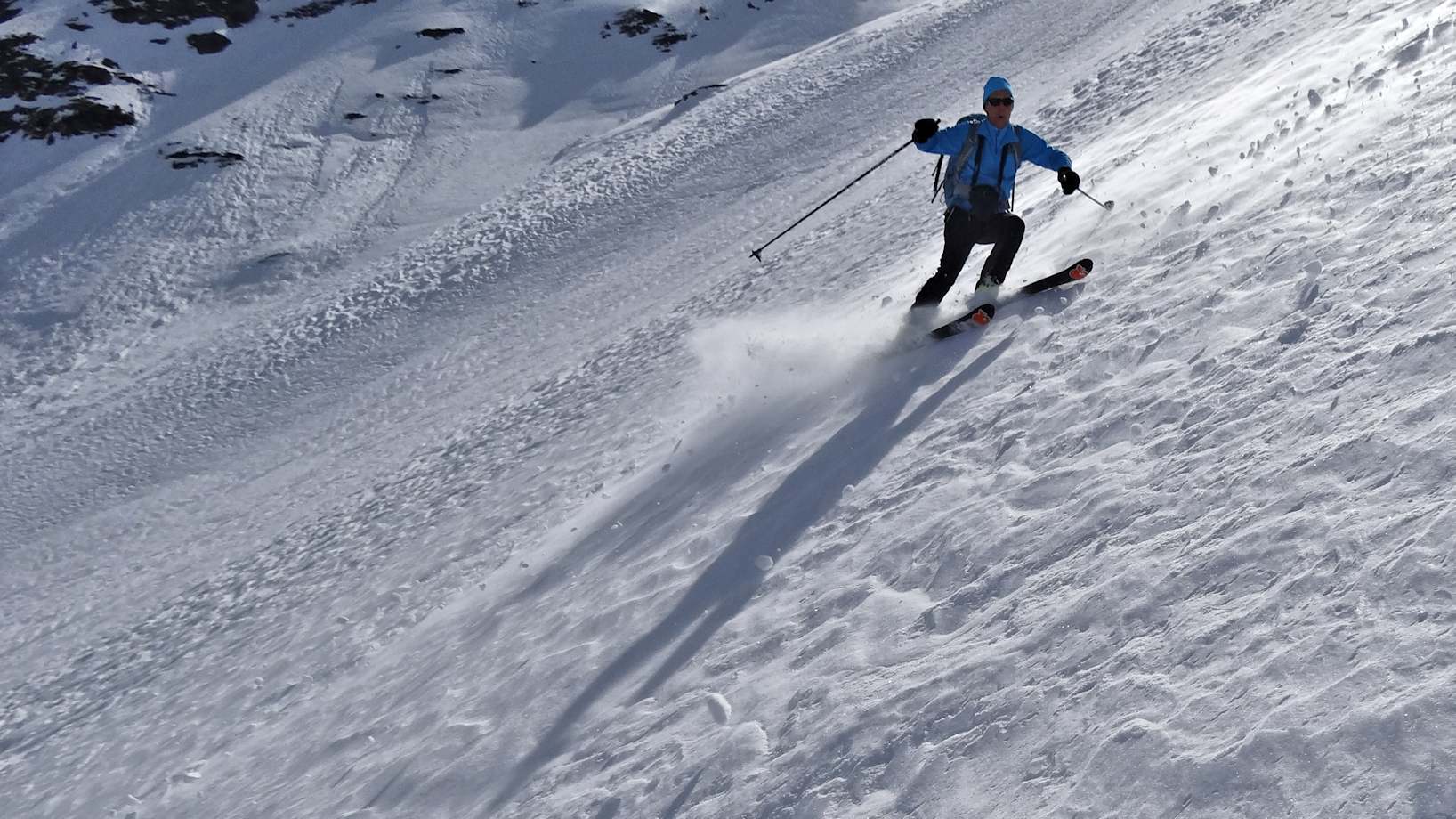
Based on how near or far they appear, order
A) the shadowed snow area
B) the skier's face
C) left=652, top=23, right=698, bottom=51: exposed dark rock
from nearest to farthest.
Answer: the shadowed snow area → the skier's face → left=652, top=23, right=698, bottom=51: exposed dark rock

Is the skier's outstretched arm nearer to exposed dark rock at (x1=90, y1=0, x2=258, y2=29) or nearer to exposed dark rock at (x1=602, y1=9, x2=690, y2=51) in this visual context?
exposed dark rock at (x1=602, y1=9, x2=690, y2=51)

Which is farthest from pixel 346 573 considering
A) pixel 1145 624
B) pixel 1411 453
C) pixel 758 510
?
pixel 1411 453

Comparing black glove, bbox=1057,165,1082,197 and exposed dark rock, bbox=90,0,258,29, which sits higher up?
exposed dark rock, bbox=90,0,258,29

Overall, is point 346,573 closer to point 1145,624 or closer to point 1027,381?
point 1027,381

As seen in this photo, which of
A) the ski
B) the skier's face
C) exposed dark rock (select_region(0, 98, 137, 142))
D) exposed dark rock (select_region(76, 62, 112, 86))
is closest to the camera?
the ski

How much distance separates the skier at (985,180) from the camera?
8.41 meters

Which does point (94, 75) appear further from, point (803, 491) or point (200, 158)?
point (803, 491)

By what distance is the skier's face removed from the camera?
8156mm

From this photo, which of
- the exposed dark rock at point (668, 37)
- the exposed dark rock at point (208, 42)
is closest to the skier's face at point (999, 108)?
the exposed dark rock at point (668, 37)

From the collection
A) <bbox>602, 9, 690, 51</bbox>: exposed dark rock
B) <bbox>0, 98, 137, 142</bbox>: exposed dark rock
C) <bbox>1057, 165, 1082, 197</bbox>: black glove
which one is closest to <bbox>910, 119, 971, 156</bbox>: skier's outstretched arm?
<bbox>1057, 165, 1082, 197</bbox>: black glove

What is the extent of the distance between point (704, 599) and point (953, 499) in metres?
1.52

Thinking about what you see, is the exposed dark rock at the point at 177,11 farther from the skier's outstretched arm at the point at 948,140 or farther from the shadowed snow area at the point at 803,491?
the skier's outstretched arm at the point at 948,140

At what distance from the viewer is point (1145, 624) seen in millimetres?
4188

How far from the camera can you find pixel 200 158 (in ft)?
84.0
